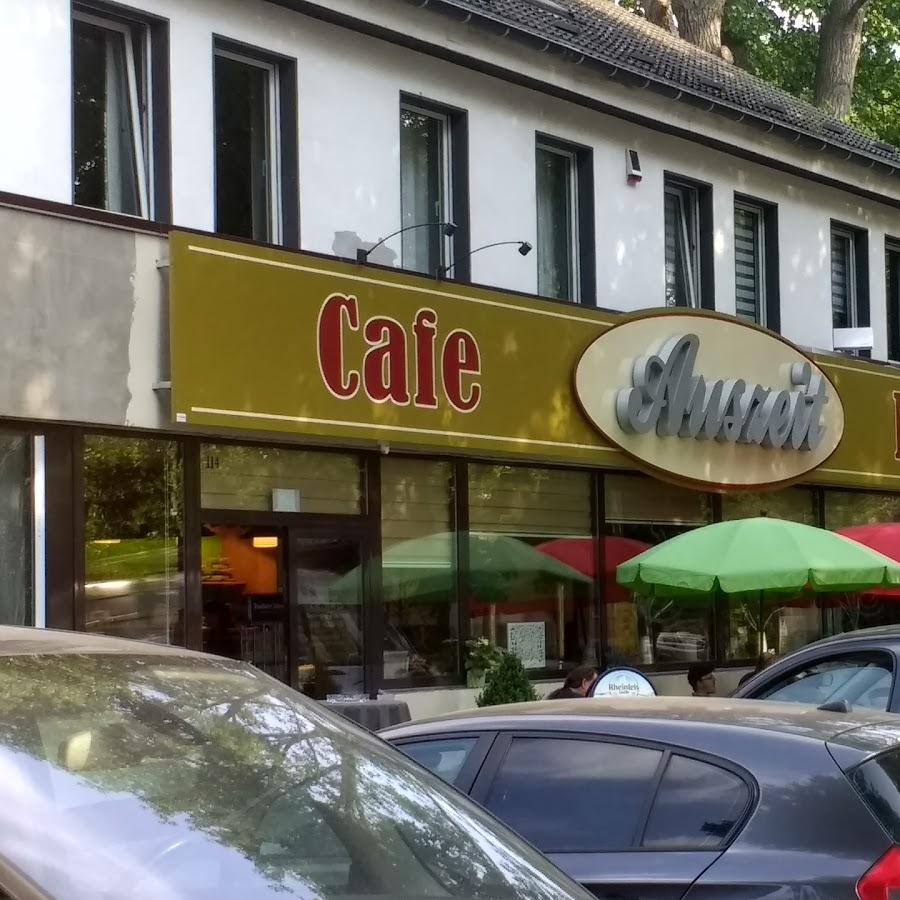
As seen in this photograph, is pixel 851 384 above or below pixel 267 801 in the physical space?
above

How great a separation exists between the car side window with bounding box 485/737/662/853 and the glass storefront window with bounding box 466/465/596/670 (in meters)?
9.34

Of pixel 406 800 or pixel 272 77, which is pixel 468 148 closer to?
pixel 272 77

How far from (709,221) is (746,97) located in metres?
2.40

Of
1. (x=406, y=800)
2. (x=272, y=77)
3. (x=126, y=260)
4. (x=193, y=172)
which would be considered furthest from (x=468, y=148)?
(x=406, y=800)

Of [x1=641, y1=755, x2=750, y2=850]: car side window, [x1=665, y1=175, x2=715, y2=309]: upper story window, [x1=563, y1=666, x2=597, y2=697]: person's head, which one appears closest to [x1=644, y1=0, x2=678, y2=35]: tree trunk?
[x1=665, y1=175, x2=715, y2=309]: upper story window

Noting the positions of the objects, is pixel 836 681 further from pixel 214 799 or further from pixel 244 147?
pixel 244 147

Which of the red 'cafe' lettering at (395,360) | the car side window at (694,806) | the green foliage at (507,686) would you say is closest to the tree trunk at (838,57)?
the red 'cafe' lettering at (395,360)

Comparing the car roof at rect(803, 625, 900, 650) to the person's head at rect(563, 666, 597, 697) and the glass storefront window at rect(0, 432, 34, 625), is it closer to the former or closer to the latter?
the person's head at rect(563, 666, 597, 697)

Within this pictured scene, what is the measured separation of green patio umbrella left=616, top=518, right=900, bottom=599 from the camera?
11.7 m

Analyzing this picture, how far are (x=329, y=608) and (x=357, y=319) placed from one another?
8.47ft

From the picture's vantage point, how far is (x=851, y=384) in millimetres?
18969

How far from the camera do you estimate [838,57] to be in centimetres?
2888

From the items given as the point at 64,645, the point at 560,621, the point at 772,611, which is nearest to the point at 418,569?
the point at 560,621

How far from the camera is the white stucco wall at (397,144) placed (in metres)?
11.2
